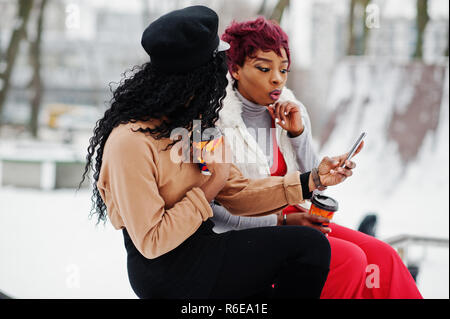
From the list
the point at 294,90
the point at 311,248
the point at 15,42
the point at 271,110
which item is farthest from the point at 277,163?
the point at 15,42

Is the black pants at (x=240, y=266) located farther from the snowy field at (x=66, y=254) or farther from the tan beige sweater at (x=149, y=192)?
the snowy field at (x=66, y=254)

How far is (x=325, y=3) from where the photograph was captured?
5.91 meters

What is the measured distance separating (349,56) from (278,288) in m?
4.40

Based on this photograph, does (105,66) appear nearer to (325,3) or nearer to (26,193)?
(26,193)

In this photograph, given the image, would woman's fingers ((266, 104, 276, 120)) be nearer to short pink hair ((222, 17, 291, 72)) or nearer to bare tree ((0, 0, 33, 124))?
short pink hair ((222, 17, 291, 72))

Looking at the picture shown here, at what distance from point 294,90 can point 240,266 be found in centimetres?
391

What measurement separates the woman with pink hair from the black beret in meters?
0.45

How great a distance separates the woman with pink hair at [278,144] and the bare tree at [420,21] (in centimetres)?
366

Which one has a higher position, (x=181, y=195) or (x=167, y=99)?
(x=167, y=99)

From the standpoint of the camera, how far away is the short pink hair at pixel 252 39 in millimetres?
1591

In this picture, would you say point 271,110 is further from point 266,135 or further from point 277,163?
point 277,163

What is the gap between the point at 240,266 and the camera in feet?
3.78

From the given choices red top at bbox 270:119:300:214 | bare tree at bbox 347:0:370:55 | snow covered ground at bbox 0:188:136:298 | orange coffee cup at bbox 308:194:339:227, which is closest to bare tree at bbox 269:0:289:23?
bare tree at bbox 347:0:370:55

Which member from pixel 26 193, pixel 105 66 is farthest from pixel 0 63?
pixel 26 193
